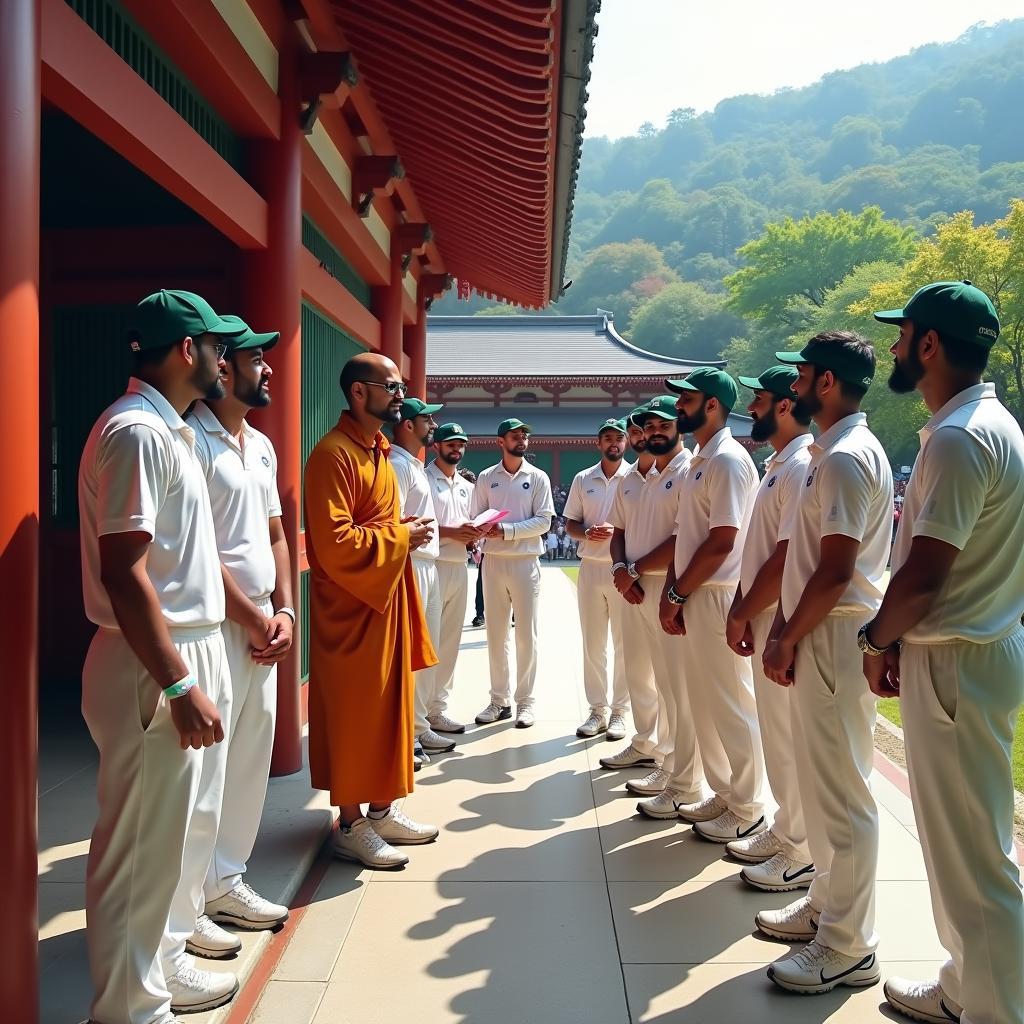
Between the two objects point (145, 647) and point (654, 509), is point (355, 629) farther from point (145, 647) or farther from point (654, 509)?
point (654, 509)

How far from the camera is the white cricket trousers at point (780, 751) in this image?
13.1ft

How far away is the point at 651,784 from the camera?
17.6ft

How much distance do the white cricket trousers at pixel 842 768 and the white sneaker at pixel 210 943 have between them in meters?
2.05

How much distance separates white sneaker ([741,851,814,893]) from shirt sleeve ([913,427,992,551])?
1984mm

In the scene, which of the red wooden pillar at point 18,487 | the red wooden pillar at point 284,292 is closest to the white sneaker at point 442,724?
the red wooden pillar at point 284,292

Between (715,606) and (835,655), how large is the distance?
130 cm

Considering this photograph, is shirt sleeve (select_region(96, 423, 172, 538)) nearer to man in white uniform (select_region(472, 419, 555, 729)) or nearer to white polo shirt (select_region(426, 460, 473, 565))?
white polo shirt (select_region(426, 460, 473, 565))

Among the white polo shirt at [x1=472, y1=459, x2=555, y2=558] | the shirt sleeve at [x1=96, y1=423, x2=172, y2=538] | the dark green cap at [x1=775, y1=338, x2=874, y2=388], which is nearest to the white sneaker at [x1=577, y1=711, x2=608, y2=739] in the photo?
→ the white polo shirt at [x1=472, y1=459, x2=555, y2=558]

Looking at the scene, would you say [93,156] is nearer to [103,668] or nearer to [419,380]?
[103,668]

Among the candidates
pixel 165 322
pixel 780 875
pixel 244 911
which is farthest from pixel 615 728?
pixel 165 322

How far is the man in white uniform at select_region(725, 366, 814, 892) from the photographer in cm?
395

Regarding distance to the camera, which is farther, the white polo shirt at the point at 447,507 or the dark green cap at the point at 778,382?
the white polo shirt at the point at 447,507

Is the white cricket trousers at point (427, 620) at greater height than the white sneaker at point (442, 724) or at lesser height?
greater

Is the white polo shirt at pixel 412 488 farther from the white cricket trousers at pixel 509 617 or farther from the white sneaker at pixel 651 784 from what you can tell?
the white sneaker at pixel 651 784
